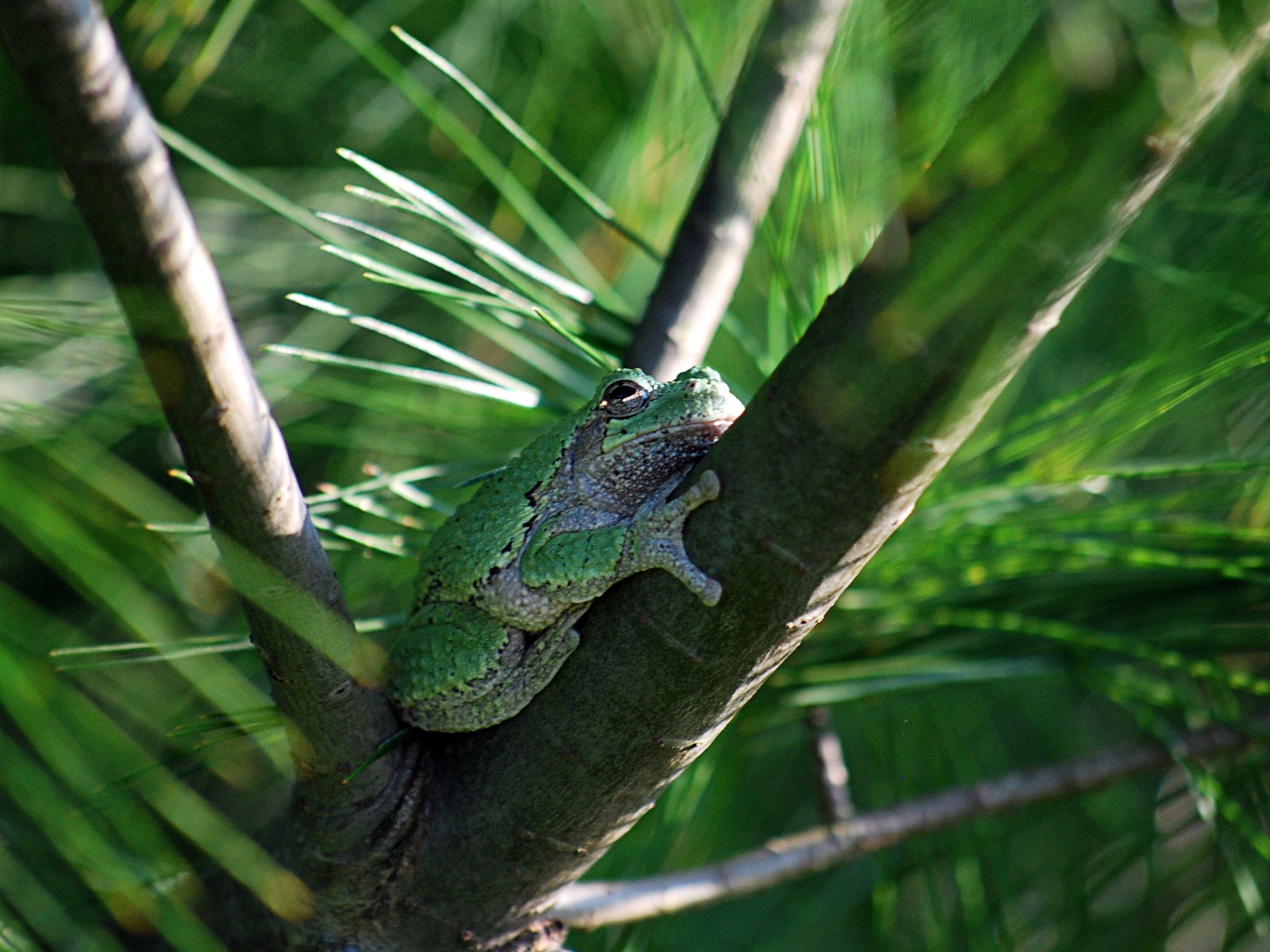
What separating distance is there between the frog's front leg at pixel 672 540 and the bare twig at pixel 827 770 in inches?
29.4

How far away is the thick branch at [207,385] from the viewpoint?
1.83ft

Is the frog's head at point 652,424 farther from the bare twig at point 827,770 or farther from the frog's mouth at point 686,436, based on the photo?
the bare twig at point 827,770

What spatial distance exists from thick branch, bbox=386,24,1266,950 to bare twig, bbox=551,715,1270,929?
352mm

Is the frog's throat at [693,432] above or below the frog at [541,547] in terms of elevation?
above

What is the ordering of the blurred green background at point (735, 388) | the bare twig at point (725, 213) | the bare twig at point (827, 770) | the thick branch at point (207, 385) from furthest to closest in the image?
the bare twig at point (827, 770) → the bare twig at point (725, 213) → the blurred green background at point (735, 388) → the thick branch at point (207, 385)

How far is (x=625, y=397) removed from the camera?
47.1 inches

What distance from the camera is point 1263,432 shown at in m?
1.30

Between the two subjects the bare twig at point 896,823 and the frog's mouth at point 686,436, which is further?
the bare twig at point 896,823

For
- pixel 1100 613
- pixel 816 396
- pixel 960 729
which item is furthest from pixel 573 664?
pixel 960 729

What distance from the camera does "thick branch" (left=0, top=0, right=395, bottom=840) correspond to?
22.0 inches

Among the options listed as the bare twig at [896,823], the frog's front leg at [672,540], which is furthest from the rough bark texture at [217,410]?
the bare twig at [896,823]

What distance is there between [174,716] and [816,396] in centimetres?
93

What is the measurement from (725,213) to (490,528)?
56cm

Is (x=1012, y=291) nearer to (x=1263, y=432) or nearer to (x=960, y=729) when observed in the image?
(x=1263, y=432)
